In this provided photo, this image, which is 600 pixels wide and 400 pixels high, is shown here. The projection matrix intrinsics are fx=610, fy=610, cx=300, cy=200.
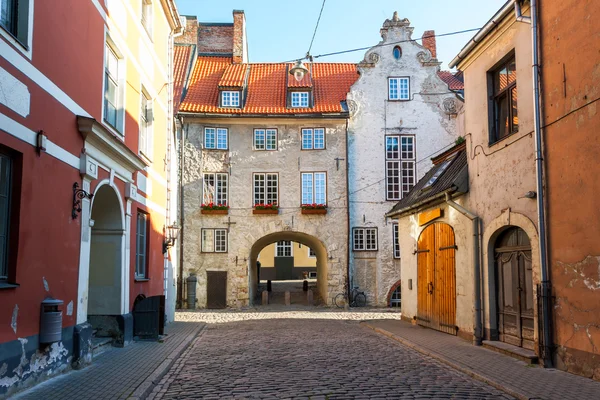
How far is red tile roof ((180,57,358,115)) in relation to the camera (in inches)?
1147

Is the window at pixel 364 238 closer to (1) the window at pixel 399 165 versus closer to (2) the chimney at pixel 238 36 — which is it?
(1) the window at pixel 399 165

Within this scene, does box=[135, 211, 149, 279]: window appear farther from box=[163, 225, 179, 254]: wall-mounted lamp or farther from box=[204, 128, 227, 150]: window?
box=[204, 128, 227, 150]: window

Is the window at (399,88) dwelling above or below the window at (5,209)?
above

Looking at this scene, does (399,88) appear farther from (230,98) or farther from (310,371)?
(310,371)

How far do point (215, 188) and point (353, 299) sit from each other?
828cm

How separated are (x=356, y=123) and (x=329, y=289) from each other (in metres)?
7.99

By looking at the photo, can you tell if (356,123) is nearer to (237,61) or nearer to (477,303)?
(237,61)

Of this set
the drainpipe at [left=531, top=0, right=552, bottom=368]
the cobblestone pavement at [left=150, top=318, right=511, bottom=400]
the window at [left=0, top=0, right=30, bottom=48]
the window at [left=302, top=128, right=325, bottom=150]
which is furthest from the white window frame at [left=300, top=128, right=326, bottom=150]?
the window at [left=0, top=0, right=30, bottom=48]

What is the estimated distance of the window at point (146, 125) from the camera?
1627 cm

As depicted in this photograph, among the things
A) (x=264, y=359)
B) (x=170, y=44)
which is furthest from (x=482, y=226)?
(x=170, y=44)

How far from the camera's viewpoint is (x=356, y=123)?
29234mm

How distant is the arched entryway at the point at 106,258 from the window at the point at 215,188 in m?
14.9

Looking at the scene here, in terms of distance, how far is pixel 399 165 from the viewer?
29078 millimetres

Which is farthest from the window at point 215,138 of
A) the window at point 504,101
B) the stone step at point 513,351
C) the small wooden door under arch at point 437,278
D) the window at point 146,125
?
the stone step at point 513,351
